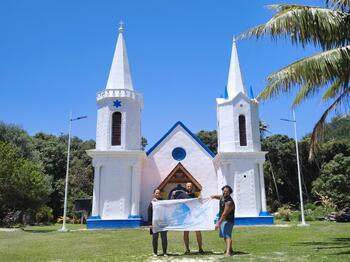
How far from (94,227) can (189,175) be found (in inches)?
294

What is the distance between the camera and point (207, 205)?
10.9 meters

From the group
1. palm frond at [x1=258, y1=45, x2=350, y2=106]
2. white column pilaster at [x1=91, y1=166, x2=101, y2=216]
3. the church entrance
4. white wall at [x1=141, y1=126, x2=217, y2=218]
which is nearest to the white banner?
palm frond at [x1=258, y1=45, x2=350, y2=106]

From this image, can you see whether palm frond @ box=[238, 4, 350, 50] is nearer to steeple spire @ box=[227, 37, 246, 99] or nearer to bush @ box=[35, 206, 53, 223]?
steeple spire @ box=[227, 37, 246, 99]

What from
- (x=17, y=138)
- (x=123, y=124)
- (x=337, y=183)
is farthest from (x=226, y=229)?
(x=17, y=138)

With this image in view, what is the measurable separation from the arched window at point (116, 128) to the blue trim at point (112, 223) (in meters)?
5.11

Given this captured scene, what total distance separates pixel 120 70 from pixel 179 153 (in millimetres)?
7558

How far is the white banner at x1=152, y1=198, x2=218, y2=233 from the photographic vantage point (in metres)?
10.5

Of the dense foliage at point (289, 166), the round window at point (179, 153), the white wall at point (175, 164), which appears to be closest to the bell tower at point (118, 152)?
the white wall at point (175, 164)

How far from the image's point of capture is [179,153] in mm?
29641

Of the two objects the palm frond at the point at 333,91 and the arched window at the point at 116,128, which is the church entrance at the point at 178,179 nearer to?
the arched window at the point at 116,128

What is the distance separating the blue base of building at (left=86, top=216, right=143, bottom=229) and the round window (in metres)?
6.36

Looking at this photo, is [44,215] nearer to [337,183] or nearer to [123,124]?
[123,124]

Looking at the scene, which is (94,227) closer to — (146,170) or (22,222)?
(146,170)

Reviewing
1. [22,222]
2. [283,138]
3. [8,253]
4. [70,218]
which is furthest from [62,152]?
[8,253]
